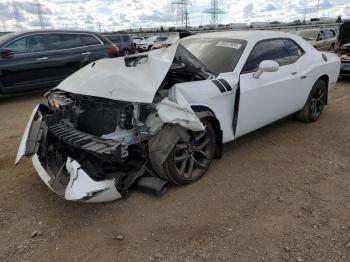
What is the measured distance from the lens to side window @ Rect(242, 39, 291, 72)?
3940mm

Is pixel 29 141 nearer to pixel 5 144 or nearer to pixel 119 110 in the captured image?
pixel 119 110

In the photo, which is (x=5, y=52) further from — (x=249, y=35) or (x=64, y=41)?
(x=249, y=35)

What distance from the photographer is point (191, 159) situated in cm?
335

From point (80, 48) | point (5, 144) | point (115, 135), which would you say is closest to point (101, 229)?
point (115, 135)

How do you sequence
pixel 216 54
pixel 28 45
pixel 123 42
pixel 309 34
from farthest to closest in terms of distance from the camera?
pixel 123 42
pixel 309 34
pixel 28 45
pixel 216 54

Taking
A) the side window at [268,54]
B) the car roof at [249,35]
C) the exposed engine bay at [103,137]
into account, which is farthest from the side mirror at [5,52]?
the side window at [268,54]

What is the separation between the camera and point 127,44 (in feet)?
63.7

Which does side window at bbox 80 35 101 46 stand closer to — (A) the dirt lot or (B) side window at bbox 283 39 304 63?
(A) the dirt lot

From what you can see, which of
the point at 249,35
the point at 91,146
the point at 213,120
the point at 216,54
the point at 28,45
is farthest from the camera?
the point at 28,45

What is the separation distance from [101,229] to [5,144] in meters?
2.83

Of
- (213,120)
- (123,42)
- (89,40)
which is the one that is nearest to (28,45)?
(89,40)

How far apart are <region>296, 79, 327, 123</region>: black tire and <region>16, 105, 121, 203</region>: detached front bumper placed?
365cm

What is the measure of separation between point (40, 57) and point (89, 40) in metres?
1.56

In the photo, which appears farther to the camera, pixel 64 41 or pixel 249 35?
pixel 64 41
